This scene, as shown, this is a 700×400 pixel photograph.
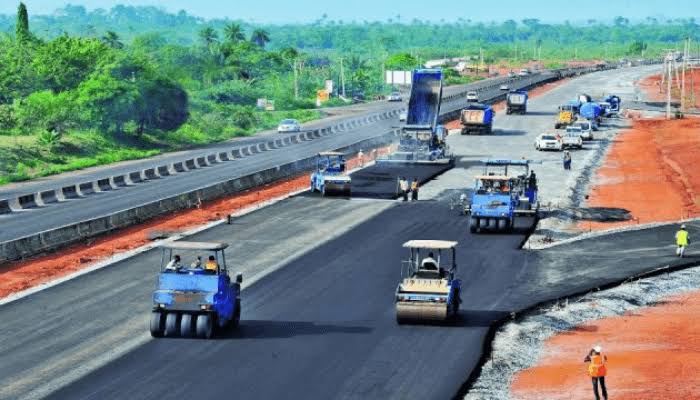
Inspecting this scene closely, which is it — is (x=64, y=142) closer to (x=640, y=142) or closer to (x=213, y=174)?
(x=213, y=174)

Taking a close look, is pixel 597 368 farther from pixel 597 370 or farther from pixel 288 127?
pixel 288 127

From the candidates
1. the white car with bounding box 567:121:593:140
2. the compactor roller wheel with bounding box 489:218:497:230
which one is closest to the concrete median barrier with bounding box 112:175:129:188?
the compactor roller wheel with bounding box 489:218:497:230

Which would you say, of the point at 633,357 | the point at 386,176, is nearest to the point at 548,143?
the point at 386,176

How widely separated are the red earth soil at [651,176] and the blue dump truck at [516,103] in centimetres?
1621

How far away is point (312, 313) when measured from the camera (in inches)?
1521

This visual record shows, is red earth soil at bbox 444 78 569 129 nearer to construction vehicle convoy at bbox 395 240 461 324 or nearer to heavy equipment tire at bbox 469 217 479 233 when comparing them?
heavy equipment tire at bbox 469 217 479 233

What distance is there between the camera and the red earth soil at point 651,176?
65.6m

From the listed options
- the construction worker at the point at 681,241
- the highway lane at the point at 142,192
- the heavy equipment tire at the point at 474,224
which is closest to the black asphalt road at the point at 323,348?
the heavy equipment tire at the point at 474,224

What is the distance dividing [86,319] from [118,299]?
10.0 ft

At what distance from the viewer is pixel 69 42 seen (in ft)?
392

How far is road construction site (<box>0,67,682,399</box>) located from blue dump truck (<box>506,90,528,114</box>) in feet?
239

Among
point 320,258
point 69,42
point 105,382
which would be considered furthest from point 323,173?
point 69,42

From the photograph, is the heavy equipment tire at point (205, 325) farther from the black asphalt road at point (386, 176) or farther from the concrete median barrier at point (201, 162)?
the concrete median barrier at point (201, 162)

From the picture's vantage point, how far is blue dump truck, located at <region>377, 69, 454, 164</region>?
8681cm
